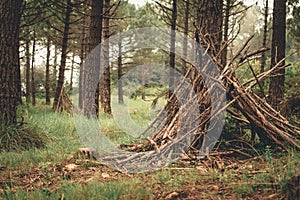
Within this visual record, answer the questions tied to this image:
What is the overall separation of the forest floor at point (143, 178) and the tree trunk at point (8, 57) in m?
1.10

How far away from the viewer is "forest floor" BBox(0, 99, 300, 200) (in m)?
2.97

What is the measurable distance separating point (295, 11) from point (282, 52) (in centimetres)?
499

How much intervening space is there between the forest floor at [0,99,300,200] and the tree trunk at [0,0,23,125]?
1101 mm

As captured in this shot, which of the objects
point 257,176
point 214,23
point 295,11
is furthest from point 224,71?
point 295,11

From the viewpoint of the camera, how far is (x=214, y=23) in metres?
6.08

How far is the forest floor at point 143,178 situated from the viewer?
2.97 metres

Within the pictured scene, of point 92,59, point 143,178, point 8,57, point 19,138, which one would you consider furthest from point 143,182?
point 92,59

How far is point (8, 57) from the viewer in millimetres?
6137

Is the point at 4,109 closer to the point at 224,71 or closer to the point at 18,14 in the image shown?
the point at 18,14

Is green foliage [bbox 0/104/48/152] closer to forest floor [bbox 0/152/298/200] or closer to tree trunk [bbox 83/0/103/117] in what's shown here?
forest floor [bbox 0/152/298/200]

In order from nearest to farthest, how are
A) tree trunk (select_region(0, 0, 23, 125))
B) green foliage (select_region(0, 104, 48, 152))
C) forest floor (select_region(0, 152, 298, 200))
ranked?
forest floor (select_region(0, 152, 298, 200)), green foliage (select_region(0, 104, 48, 152)), tree trunk (select_region(0, 0, 23, 125))

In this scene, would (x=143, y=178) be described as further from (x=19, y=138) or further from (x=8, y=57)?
(x=8, y=57)

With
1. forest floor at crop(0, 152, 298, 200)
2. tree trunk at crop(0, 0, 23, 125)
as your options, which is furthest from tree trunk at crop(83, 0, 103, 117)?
forest floor at crop(0, 152, 298, 200)

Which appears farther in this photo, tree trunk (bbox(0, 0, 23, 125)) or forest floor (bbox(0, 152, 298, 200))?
tree trunk (bbox(0, 0, 23, 125))
